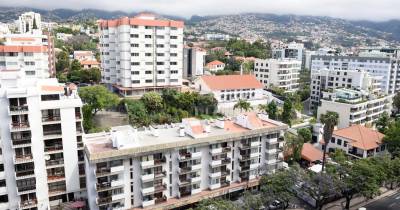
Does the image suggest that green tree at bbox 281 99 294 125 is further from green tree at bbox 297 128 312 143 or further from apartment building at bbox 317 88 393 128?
apartment building at bbox 317 88 393 128

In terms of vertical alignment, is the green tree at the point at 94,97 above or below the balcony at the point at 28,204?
above

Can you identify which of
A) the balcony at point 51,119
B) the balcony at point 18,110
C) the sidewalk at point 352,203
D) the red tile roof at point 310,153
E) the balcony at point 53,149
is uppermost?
the balcony at point 18,110

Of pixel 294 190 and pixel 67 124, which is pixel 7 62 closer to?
pixel 67 124

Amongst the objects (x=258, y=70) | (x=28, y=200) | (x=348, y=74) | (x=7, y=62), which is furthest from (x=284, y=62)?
(x=28, y=200)

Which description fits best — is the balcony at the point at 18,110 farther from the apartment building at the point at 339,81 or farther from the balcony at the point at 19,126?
the apartment building at the point at 339,81

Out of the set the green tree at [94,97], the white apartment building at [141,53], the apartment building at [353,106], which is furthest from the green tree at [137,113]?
the apartment building at [353,106]

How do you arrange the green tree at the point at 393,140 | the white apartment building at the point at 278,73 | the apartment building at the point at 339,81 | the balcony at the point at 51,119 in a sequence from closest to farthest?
1. the balcony at the point at 51,119
2. the green tree at the point at 393,140
3. the apartment building at the point at 339,81
4. the white apartment building at the point at 278,73

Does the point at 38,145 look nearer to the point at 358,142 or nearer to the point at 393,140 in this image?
the point at 358,142

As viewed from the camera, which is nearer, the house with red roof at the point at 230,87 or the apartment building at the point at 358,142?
the apartment building at the point at 358,142
